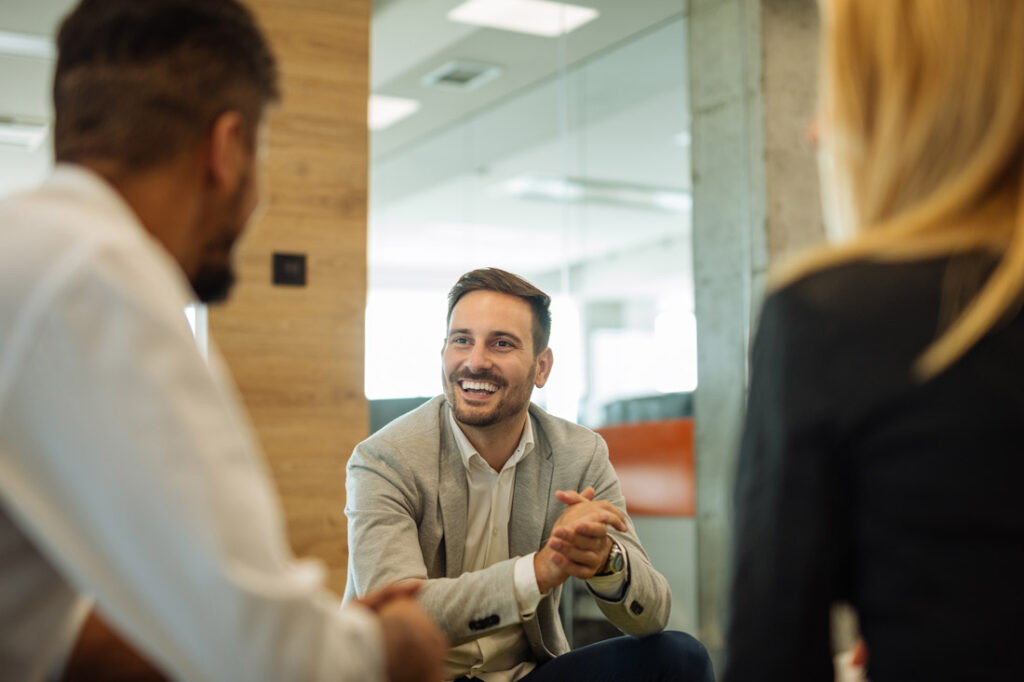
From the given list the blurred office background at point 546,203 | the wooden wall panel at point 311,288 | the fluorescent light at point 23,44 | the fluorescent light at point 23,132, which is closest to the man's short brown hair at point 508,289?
the blurred office background at point 546,203

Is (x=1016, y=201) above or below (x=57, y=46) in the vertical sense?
below

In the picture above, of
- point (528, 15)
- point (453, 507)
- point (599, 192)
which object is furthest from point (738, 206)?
point (453, 507)

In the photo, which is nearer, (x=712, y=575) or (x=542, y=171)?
(x=712, y=575)

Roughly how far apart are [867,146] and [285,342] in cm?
345

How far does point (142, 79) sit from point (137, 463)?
38 centimetres

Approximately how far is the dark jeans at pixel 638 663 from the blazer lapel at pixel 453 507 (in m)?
0.26

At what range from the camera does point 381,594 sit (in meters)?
1.07

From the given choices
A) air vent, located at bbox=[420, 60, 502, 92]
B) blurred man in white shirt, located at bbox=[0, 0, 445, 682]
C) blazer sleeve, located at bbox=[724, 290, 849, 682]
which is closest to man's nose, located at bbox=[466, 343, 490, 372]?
blurred man in white shirt, located at bbox=[0, 0, 445, 682]

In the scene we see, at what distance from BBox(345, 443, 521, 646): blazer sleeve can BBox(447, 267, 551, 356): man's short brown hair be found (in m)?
0.46

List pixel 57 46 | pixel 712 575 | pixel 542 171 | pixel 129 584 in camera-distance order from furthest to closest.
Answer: pixel 542 171
pixel 712 575
pixel 57 46
pixel 129 584

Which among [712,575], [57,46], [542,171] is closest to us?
[57,46]

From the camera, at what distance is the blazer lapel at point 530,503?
2.19 metres

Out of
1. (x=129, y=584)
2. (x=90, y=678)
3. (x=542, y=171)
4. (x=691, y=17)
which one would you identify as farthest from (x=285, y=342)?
(x=129, y=584)

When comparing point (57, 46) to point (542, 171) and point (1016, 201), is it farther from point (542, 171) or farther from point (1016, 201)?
point (542, 171)
